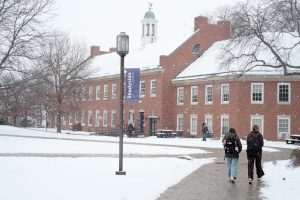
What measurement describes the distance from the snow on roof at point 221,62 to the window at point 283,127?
12.8 ft

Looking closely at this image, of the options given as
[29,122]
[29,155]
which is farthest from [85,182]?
[29,122]

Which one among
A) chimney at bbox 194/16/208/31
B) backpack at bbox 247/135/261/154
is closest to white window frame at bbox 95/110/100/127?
chimney at bbox 194/16/208/31

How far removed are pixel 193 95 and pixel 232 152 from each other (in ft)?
112

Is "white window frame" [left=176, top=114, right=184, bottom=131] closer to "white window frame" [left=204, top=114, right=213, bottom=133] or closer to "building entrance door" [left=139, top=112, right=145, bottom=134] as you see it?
"white window frame" [left=204, top=114, right=213, bottom=133]

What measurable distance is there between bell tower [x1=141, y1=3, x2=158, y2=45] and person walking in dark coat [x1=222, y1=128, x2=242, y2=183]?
2163 inches

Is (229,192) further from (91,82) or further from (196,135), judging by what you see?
(91,82)

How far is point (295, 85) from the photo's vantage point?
43875 mm

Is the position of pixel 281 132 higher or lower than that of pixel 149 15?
lower

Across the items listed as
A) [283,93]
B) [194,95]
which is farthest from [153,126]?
[283,93]

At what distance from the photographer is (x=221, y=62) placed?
1764 inches

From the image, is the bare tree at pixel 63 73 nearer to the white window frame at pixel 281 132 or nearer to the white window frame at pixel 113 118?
the white window frame at pixel 113 118

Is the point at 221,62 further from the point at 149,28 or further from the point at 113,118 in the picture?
the point at 149,28

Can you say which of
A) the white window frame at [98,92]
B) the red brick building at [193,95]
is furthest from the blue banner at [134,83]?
the white window frame at [98,92]

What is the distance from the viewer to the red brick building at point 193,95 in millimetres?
44375
